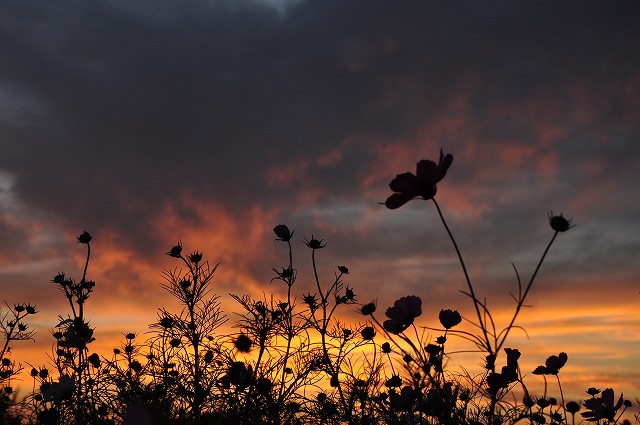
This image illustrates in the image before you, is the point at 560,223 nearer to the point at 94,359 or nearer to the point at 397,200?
the point at 397,200

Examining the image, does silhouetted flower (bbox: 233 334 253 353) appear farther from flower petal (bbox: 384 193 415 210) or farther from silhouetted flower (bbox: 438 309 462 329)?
silhouetted flower (bbox: 438 309 462 329)

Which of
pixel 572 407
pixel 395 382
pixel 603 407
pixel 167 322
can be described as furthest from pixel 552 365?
pixel 167 322

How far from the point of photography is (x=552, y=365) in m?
3.85

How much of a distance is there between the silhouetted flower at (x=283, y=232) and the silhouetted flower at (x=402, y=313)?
2.07m

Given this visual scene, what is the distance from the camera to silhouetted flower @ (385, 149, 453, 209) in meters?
2.07

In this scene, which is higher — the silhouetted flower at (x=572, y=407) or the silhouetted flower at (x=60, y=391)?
the silhouetted flower at (x=60, y=391)

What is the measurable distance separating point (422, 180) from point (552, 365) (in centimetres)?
226

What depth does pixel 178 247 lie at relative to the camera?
17.6 feet

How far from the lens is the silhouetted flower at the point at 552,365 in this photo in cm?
385

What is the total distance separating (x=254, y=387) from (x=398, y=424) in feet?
3.23

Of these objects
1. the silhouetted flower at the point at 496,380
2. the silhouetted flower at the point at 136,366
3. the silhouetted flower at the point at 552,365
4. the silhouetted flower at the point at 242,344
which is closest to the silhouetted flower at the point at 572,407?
the silhouetted flower at the point at 552,365

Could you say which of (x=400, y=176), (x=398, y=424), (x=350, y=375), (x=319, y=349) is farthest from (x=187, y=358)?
(x=400, y=176)

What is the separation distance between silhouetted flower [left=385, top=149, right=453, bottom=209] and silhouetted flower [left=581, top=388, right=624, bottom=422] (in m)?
2.60

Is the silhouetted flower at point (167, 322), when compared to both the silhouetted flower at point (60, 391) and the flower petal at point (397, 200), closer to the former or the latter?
the silhouetted flower at point (60, 391)
